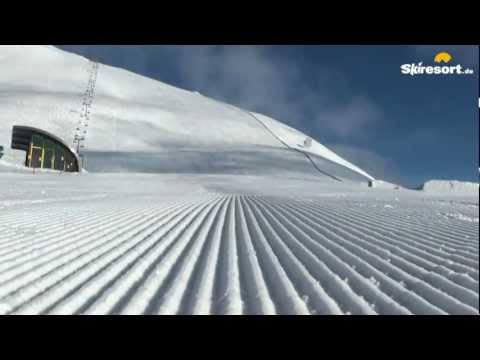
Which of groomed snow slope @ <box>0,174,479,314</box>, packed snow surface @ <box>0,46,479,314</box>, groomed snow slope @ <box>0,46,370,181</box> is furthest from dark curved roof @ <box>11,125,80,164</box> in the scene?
groomed snow slope @ <box>0,174,479,314</box>

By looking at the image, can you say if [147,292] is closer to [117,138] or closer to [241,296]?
[241,296]

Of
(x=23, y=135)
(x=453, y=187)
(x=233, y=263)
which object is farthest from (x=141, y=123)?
(x=233, y=263)

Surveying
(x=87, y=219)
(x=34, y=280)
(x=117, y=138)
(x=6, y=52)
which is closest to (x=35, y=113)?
(x=117, y=138)

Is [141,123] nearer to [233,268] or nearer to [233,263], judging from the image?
[233,263]

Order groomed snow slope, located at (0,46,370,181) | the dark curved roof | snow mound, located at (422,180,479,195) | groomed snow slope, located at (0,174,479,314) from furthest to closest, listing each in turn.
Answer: groomed snow slope, located at (0,46,370,181) → the dark curved roof → snow mound, located at (422,180,479,195) → groomed snow slope, located at (0,174,479,314)

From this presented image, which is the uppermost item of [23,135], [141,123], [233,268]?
[141,123]

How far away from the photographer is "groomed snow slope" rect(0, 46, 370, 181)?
24.4 meters

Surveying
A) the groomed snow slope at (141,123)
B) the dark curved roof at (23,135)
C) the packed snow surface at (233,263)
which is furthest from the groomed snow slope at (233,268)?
the groomed snow slope at (141,123)

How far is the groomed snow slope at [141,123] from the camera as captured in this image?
24359 mm

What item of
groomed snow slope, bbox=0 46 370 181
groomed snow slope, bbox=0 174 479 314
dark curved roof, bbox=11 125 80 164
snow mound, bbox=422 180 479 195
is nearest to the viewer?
groomed snow slope, bbox=0 174 479 314

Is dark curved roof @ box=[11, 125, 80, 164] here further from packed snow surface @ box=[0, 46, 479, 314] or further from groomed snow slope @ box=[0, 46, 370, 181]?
packed snow surface @ box=[0, 46, 479, 314]

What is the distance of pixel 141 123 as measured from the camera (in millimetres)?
31766
